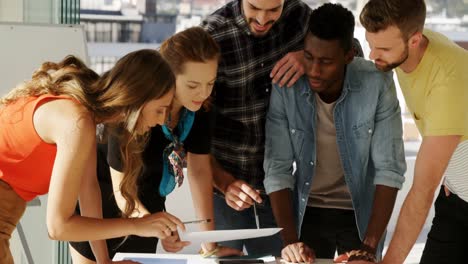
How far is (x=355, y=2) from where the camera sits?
5.91m

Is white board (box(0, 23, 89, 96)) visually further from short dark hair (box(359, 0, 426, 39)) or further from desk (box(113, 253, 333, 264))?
short dark hair (box(359, 0, 426, 39))

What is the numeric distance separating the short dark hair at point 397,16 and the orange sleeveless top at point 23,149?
2.84ft

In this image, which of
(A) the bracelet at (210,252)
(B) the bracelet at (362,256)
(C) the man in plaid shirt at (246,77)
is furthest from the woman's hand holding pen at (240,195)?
(B) the bracelet at (362,256)

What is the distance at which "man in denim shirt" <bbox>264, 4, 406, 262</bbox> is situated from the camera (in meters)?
2.43

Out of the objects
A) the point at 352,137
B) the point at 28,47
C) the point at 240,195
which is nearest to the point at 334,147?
the point at 352,137

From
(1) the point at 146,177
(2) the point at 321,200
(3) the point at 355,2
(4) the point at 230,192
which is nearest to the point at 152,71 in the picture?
(1) the point at 146,177

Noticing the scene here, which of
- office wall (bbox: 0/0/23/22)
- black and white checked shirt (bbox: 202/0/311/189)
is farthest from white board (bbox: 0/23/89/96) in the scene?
black and white checked shirt (bbox: 202/0/311/189)

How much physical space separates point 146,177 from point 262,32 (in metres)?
0.60

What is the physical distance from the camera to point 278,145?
8.36 feet

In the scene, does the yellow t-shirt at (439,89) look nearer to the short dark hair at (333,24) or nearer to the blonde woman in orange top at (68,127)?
the short dark hair at (333,24)

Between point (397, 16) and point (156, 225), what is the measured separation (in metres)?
0.84

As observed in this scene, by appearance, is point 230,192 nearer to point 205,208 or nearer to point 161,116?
point 205,208

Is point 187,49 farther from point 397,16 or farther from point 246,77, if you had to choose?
point 397,16

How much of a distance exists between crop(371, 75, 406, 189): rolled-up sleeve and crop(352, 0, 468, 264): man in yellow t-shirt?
129 mm
